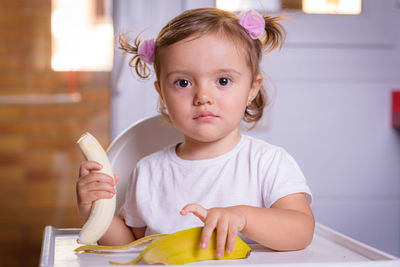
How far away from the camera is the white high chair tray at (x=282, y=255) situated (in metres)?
0.64

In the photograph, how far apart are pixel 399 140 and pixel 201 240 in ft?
4.49

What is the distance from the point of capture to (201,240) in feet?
2.09

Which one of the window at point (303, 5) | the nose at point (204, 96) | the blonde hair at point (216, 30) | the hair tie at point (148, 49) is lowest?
the nose at point (204, 96)

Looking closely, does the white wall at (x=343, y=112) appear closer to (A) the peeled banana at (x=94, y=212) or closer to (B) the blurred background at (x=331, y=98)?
(B) the blurred background at (x=331, y=98)

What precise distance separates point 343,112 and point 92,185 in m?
1.20

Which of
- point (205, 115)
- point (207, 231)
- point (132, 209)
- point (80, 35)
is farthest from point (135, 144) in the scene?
point (80, 35)

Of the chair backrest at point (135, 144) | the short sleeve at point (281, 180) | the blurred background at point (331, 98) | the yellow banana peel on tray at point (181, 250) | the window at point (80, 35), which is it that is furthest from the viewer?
the window at point (80, 35)

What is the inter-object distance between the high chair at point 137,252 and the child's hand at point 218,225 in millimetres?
24

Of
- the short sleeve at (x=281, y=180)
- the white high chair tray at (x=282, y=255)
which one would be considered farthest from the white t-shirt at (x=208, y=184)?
the white high chair tray at (x=282, y=255)

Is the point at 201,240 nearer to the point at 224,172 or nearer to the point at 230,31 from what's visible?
the point at 224,172

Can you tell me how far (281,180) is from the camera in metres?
0.88

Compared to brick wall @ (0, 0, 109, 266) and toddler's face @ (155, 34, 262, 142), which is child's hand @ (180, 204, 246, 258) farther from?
brick wall @ (0, 0, 109, 266)

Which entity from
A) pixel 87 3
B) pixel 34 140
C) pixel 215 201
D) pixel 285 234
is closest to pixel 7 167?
pixel 34 140

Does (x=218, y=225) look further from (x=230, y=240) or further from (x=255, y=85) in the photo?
(x=255, y=85)
